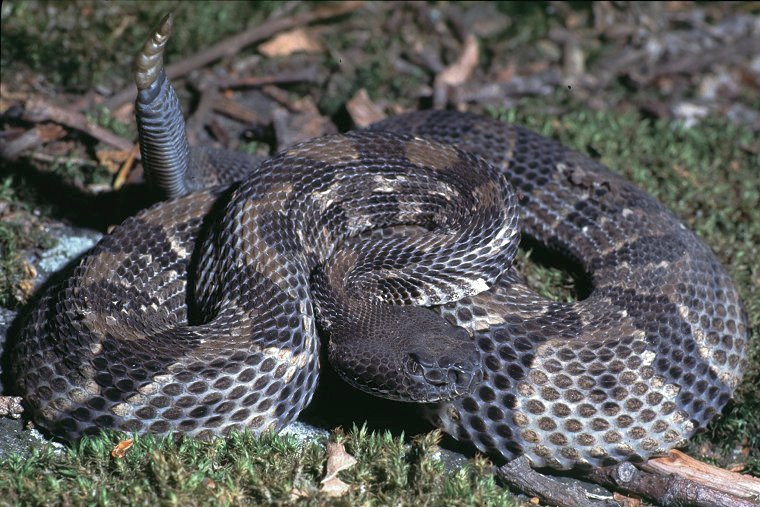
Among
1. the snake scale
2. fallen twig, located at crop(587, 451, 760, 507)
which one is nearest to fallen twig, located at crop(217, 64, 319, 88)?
the snake scale

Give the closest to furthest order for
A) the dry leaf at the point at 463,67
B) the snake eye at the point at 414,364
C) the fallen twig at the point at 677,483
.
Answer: the snake eye at the point at 414,364, the fallen twig at the point at 677,483, the dry leaf at the point at 463,67

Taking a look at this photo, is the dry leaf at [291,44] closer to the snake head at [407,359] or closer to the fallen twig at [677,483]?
the snake head at [407,359]

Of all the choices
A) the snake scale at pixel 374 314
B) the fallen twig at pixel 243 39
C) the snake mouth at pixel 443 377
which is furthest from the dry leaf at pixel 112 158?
the snake mouth at pixel 443 377

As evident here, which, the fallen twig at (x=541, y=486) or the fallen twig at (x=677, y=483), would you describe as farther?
the fallen twig at (x=677, y=483)

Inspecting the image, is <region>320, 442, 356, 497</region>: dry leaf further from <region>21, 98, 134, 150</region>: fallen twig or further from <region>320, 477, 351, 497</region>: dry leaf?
<region>21, 98, 134, 150</region>: fallen twig

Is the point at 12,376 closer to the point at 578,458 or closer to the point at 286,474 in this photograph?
the point at 286,474
